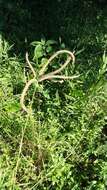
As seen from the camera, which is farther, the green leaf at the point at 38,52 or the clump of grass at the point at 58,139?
the green leaf at the point at 38,52

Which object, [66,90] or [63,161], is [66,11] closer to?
[66,90]

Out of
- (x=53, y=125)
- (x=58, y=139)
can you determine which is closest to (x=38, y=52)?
(x=53, y=125)

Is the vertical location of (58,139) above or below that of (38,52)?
below

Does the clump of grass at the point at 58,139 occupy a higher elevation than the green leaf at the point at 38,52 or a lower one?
lower

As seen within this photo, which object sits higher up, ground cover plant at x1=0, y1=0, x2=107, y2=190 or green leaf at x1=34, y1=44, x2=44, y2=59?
green leaf at x1=34, y1=44, x2=44, y2=59

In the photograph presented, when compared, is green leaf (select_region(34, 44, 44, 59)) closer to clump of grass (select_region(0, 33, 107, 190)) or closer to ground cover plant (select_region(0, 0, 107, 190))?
ground cover plant (select_region(0, 0, 107, 190))

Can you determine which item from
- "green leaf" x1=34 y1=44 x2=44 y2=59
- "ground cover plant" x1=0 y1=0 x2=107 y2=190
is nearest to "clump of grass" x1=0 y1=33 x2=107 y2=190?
"ground cover plant" x1=0 y1=0 x2=107 y2=190

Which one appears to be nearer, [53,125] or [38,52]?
[53,125]

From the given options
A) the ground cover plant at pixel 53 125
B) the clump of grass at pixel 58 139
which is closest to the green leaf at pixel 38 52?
the ground cover plant at pixel 53 125

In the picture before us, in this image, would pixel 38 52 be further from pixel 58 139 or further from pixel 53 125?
pixel 58 139

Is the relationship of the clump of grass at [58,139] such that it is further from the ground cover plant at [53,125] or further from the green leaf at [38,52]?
the green leaf at [38,52]

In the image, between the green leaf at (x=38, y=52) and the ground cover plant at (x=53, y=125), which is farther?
the green leaf at (x=38, y=52)

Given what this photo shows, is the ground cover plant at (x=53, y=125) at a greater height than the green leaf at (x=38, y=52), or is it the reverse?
the green leaf at (x=38, y=52)

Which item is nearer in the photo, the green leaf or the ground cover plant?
the ground cover plant
